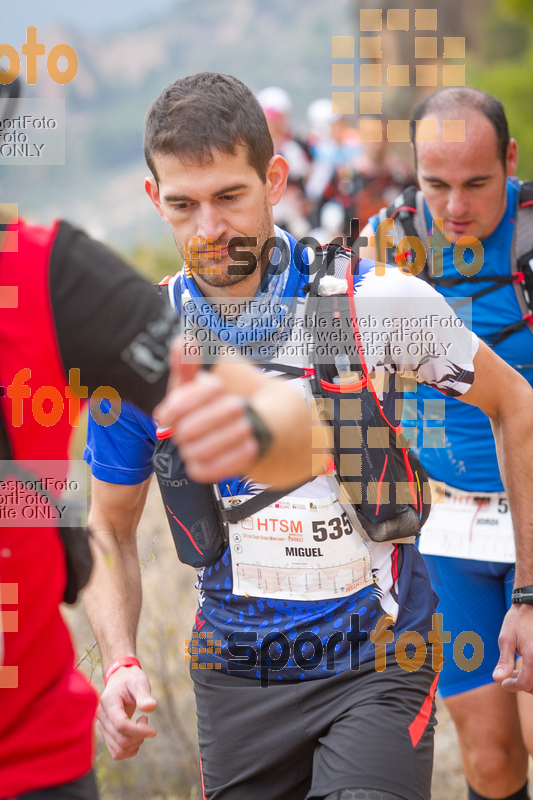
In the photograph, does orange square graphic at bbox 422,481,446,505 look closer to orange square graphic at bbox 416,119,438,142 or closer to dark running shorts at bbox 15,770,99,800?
orange square graphic at bbox 416,119,438,142

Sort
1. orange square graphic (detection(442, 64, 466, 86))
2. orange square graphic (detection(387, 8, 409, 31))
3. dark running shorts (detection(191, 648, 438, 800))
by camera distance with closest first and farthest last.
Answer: dark running shorts (detection(191, 648, 438, 800))
orange square graphic (detection(442, 64, 466, 86))
orange square graphic (detection(387, 8, 409, 31))

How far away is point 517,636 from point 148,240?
16073mm

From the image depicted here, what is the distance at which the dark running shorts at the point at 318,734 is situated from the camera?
2.18 m

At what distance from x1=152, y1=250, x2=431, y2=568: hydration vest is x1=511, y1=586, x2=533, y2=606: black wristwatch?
0.43 metres

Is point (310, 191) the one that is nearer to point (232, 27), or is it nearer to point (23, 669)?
point (23, 669)

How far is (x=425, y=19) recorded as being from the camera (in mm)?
22172

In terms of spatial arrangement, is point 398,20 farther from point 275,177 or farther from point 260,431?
point 260,431

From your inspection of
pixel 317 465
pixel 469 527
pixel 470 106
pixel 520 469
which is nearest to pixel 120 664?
pixel 317 465

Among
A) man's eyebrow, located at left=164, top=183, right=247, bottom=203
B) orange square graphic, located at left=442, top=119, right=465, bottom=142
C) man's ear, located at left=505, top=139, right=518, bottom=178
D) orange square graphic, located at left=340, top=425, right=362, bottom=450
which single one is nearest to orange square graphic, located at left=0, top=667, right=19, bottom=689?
orange square graphic, located at left=340, top=425, right=362, bottom=450

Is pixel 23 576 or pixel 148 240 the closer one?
pixel 23 576

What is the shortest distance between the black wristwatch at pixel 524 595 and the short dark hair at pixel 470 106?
179cm

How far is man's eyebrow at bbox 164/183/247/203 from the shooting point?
2.50 m

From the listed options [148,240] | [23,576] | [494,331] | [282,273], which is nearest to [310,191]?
[148,240]

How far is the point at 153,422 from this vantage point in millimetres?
2477
